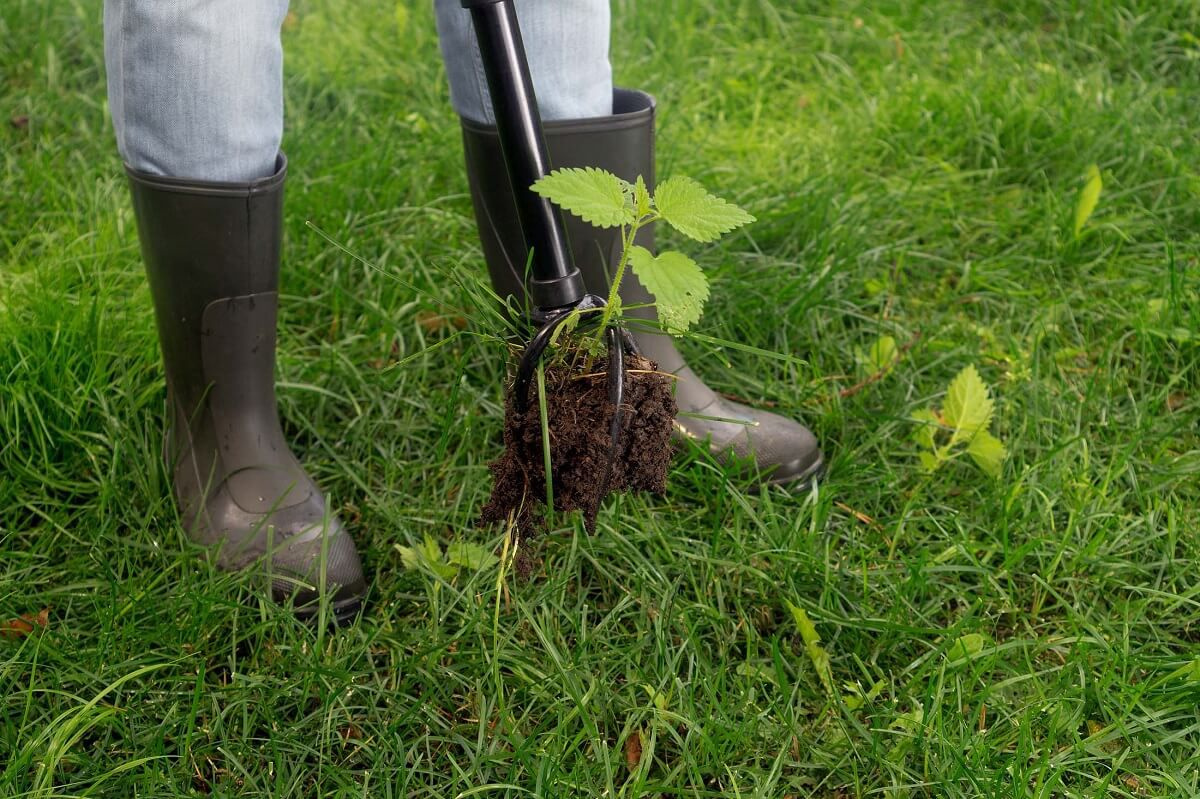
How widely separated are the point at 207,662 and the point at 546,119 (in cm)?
86

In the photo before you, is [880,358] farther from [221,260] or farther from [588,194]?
[221,260]

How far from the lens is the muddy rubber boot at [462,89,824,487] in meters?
1.54

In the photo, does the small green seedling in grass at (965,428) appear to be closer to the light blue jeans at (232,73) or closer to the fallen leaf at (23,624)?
the light blue jeans at (232,73)

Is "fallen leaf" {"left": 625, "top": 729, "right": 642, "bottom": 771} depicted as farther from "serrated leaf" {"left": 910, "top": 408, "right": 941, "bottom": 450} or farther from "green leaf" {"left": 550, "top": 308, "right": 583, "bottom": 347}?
"serrated leaf" {"left": 910, "top": 408, "right": 941, "bottom": 450}

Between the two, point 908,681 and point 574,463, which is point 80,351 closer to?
point 574,463

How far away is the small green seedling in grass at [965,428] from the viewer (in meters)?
1.71

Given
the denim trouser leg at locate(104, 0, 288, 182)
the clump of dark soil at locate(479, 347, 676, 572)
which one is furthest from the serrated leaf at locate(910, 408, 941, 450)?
the denim trouser leg at locate(104, 0, 288, 182)

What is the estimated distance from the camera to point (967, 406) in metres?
1.74

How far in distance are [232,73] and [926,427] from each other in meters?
1.16

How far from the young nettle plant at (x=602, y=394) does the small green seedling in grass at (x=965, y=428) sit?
0.66 metres

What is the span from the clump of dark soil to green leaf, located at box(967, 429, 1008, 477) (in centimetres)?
68

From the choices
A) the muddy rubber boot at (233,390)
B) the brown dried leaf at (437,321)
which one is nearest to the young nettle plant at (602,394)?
the muddy rubber boot at (233,390)

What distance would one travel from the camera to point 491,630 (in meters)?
1.44

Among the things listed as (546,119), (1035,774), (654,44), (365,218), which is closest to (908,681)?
(1035,774)
